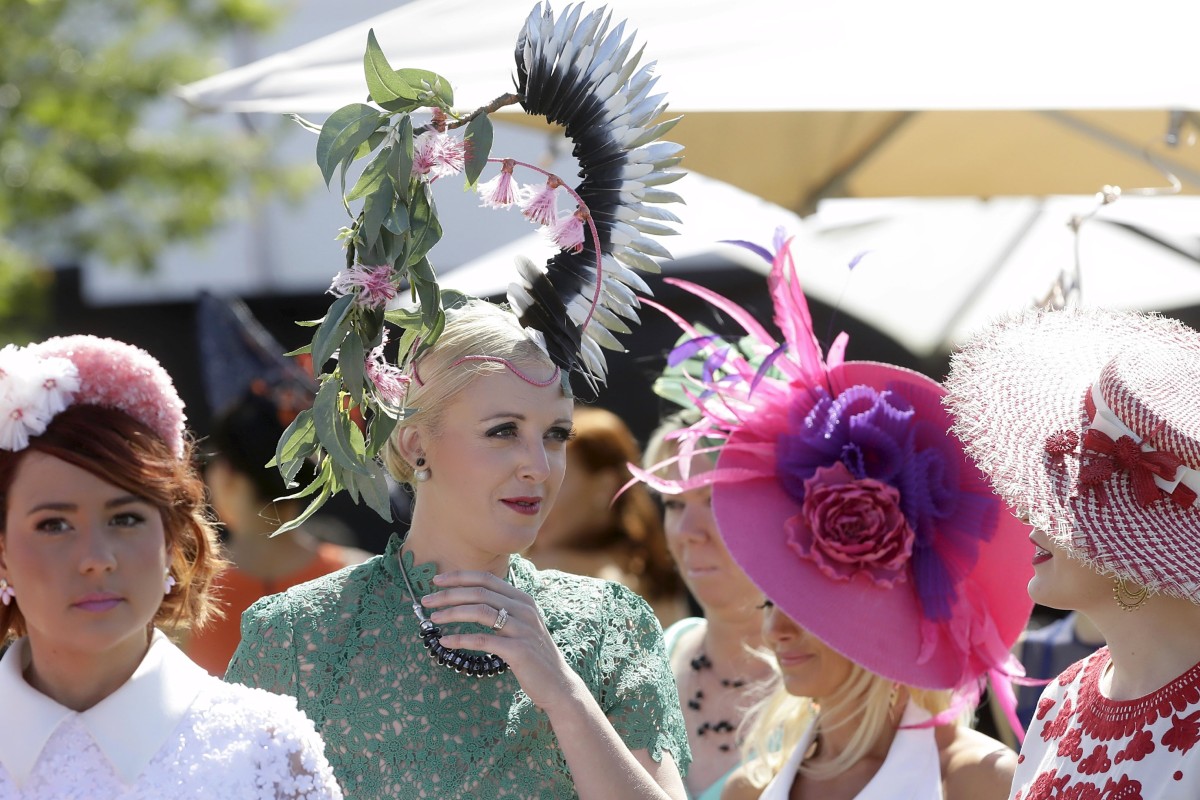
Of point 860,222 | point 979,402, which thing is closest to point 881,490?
point 979,402

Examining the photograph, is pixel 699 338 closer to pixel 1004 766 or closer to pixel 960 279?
pixel 1004 766

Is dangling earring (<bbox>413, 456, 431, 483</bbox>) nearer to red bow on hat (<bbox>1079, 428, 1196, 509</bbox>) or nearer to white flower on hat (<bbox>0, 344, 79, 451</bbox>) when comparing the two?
white flower on hat (<bbox>0, 344, 79, 451</bbox>)

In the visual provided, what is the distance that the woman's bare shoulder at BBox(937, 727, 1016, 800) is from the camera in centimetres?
272

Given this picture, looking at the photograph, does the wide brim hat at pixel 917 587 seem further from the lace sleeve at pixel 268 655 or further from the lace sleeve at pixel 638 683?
the lace sleeve at pixel 268 655

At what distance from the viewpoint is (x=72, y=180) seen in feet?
31.1

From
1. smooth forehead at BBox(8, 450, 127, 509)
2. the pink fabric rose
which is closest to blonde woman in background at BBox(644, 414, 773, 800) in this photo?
the pink fabric rose

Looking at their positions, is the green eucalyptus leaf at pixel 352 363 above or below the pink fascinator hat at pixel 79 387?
below

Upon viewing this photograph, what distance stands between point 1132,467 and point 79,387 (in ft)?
5.04

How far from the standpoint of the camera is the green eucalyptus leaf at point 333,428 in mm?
2189

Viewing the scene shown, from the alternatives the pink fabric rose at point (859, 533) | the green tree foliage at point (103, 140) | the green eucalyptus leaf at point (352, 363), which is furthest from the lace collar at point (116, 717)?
the green tree foliage at point (103, 140)

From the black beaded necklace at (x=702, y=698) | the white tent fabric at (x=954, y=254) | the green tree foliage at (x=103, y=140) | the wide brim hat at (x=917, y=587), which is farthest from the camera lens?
the green tree foliage at (x=103, y=140)

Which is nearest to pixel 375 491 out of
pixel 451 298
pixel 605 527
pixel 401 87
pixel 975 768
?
pixel 451 298

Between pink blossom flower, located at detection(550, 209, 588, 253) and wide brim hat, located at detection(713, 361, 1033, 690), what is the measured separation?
814mm

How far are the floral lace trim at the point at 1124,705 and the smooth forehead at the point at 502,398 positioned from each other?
0.96 metres
